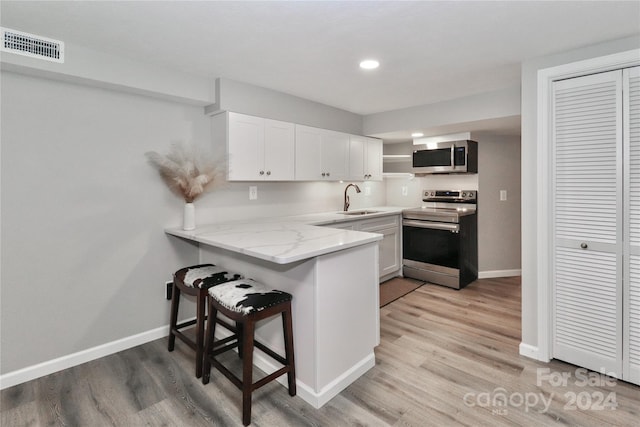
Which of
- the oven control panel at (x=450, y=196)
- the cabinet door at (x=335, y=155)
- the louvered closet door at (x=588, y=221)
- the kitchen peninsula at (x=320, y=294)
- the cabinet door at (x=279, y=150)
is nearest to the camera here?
the kitchen peninsula at (x=320, y=294)

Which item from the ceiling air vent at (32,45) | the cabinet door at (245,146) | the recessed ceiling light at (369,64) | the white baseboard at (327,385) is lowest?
the white baseboard at (327,385)

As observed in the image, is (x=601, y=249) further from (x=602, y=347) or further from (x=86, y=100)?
(x=86, y=100)

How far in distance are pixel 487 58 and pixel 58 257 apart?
11.1 feet

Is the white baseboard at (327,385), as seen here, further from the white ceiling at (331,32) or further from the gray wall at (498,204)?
the gray wall at (498,204)

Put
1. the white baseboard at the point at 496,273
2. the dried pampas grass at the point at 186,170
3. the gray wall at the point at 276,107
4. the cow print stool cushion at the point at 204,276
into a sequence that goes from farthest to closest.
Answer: the white baseboard at the point at 496,273 → the gray wall at the point at 276,107 → the dried pampas grass at the point at 186,170 → the cow print stool cushion at the point at 204,276

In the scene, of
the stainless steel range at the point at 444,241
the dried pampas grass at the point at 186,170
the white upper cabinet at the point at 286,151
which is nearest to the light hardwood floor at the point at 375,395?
the dried pampas grass at the point at 186,170

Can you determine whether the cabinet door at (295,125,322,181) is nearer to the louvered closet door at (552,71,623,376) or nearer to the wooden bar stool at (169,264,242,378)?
the wooden bar stool at (169,264,242,378)

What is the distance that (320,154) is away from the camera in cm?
371

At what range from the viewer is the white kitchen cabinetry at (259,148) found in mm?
2918

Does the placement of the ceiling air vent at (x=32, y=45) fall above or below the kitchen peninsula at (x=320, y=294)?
above

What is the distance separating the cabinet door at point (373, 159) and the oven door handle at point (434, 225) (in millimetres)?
737

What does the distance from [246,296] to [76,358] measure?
1554mm

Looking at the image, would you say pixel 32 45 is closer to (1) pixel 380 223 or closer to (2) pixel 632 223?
(1) pixel 380 223

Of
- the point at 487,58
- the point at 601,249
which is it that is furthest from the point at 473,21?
the point at 601,249
